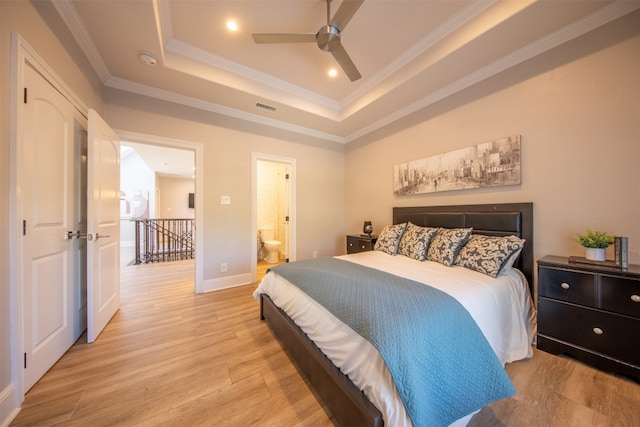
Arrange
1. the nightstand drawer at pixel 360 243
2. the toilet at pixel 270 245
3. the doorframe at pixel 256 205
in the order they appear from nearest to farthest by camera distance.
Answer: the nightstand drawer at pixel 360 243 → the doorframe at pixel 256 205 → the toilet at pixel 270 245

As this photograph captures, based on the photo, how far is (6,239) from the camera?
48.8 inches

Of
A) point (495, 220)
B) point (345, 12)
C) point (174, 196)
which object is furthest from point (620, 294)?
point (174, 196)

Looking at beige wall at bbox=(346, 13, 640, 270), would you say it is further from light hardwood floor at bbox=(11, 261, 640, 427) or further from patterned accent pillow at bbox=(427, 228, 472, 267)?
light hardwood floor at bbox=(11, 261, 640, 427)

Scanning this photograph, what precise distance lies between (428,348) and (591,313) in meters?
1.59

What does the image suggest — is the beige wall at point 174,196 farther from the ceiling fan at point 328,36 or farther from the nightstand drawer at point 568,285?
the nightstand drawer at point 568,285

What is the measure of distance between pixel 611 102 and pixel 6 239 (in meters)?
4.25

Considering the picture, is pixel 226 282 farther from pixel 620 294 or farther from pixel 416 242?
pixel 620 294

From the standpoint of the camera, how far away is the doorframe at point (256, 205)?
142 inches

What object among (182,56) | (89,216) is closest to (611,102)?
(182,56)

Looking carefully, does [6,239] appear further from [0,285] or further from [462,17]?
[462,17]

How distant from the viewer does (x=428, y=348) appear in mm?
1037

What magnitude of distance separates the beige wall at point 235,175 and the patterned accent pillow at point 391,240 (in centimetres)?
164

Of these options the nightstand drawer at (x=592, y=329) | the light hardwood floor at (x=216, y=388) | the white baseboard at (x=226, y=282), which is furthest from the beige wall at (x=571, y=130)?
the white baseboard at (x=226, y=282)

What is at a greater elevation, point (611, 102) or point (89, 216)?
point (611, 102)
